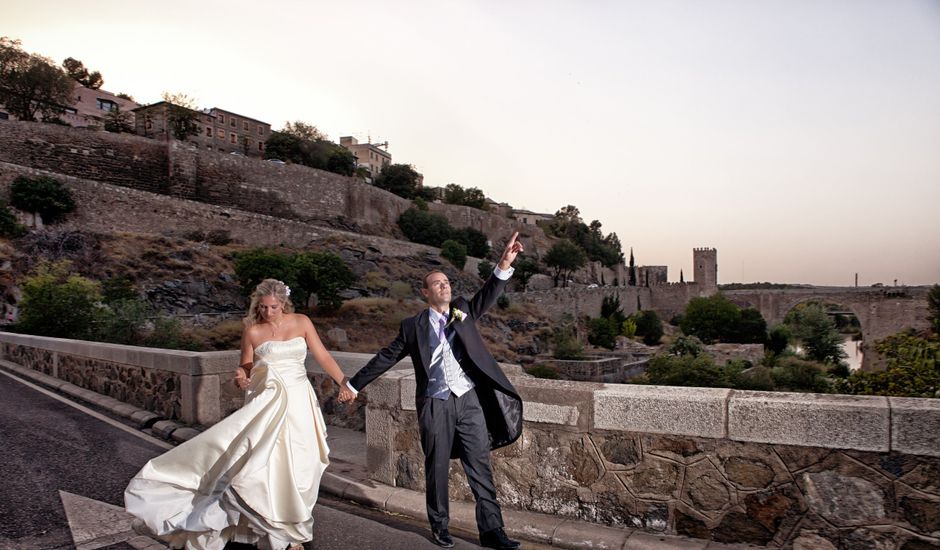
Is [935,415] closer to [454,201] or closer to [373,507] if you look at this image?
[373,507]

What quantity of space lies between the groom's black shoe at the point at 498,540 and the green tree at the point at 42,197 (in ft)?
103

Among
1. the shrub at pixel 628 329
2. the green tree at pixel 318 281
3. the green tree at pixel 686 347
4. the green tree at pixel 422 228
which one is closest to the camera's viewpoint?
the green tree at pixel 318 281

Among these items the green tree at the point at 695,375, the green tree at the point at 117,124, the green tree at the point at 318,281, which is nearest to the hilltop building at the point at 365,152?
the green tree at the point at 117,124

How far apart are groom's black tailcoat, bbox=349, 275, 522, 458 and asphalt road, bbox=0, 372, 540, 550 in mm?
735

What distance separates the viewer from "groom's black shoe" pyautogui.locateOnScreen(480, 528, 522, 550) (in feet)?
10.9

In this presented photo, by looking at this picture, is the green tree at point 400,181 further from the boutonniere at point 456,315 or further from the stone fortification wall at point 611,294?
the boutonniere at point 456,315

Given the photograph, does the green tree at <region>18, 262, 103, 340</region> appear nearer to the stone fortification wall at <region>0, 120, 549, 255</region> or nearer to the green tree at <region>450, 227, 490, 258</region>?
the stone fortification wall at <region>0, 120, 549, 255</region>

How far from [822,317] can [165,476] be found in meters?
41.7

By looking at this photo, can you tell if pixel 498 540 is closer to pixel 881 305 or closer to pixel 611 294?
pixel 611 294

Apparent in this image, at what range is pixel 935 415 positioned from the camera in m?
2.71

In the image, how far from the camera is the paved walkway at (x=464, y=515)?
3254 millimetres

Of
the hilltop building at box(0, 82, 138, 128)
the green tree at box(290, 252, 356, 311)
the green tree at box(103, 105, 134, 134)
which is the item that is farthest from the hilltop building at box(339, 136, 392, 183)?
the green tree at box(290, 252, 356, 311)

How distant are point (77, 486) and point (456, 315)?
349cm

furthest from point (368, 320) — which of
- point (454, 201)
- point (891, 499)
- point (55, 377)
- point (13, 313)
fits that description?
point (454, 201)
